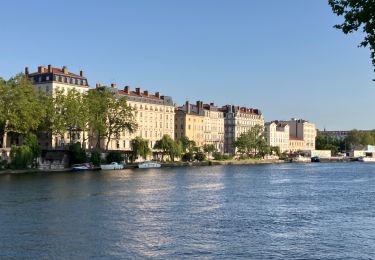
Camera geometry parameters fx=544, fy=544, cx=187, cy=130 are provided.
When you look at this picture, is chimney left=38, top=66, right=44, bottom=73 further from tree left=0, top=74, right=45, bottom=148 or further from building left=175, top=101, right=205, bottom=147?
building left=175, top=101, right=205, bottom=147

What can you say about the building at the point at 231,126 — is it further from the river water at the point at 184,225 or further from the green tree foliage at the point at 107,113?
the river water at the point at 184,225

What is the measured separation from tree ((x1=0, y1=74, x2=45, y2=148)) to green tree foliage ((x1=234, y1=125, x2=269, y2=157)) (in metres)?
86.9

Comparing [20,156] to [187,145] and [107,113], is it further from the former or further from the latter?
[187,145]

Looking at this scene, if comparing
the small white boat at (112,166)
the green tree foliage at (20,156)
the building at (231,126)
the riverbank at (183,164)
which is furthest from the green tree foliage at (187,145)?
the green tree foliage at (20,156)

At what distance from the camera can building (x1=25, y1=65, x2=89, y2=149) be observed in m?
113

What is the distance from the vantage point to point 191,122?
163 m

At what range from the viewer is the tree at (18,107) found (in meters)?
87.4

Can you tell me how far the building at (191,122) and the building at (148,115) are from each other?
21.4 ft

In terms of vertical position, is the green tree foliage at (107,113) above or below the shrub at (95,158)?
above

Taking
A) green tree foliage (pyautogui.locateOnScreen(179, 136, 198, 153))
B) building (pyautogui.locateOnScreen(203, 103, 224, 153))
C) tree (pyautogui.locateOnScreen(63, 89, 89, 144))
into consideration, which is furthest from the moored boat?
building (pyautogui.locateOnScreen(203, 103, 224, 153))

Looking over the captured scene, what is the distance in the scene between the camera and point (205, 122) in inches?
6747

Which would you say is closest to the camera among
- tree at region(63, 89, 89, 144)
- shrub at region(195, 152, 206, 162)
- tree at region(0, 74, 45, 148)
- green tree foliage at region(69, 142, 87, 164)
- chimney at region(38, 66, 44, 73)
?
tree at region(0, 74, 45, 148)

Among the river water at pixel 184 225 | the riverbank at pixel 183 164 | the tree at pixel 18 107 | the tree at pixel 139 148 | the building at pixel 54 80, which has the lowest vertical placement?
the river water at pixel 184 225

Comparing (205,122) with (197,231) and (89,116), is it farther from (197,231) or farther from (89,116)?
(197,231)
